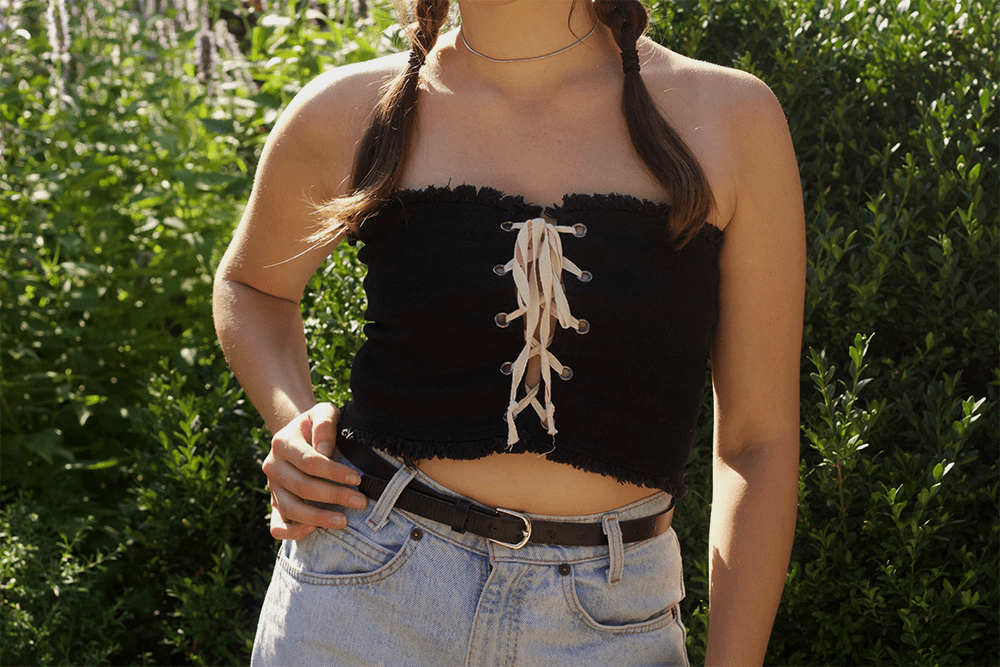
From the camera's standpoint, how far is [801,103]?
88.6 inches

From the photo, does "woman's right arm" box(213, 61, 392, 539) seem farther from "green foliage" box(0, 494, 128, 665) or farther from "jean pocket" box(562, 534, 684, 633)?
"green foliage" box(0, 494, 128, 665)

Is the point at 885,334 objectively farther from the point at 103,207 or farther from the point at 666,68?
the point at 103,207

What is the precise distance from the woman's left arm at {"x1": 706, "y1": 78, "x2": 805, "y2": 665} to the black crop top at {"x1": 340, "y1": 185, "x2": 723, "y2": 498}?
56mm

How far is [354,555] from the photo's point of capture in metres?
1.34

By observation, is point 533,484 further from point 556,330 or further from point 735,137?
point 735,137

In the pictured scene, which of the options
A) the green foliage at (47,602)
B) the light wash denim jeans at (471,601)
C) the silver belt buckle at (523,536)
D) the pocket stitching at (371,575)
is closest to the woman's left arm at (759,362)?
the light wash denim jeans at (471,601)

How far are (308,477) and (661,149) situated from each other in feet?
2.50

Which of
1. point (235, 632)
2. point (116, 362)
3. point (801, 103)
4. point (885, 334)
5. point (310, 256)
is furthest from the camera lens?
point (116, 362)

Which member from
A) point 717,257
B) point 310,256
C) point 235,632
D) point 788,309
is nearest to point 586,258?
point 717,257

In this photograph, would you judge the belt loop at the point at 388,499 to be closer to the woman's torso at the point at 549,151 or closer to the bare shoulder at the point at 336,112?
the woman's torso at the point at 549,151

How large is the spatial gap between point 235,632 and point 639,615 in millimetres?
1749

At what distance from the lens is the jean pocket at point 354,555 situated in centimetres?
130

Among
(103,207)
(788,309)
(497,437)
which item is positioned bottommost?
(103,207)

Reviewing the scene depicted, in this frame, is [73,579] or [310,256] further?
[73,579]
